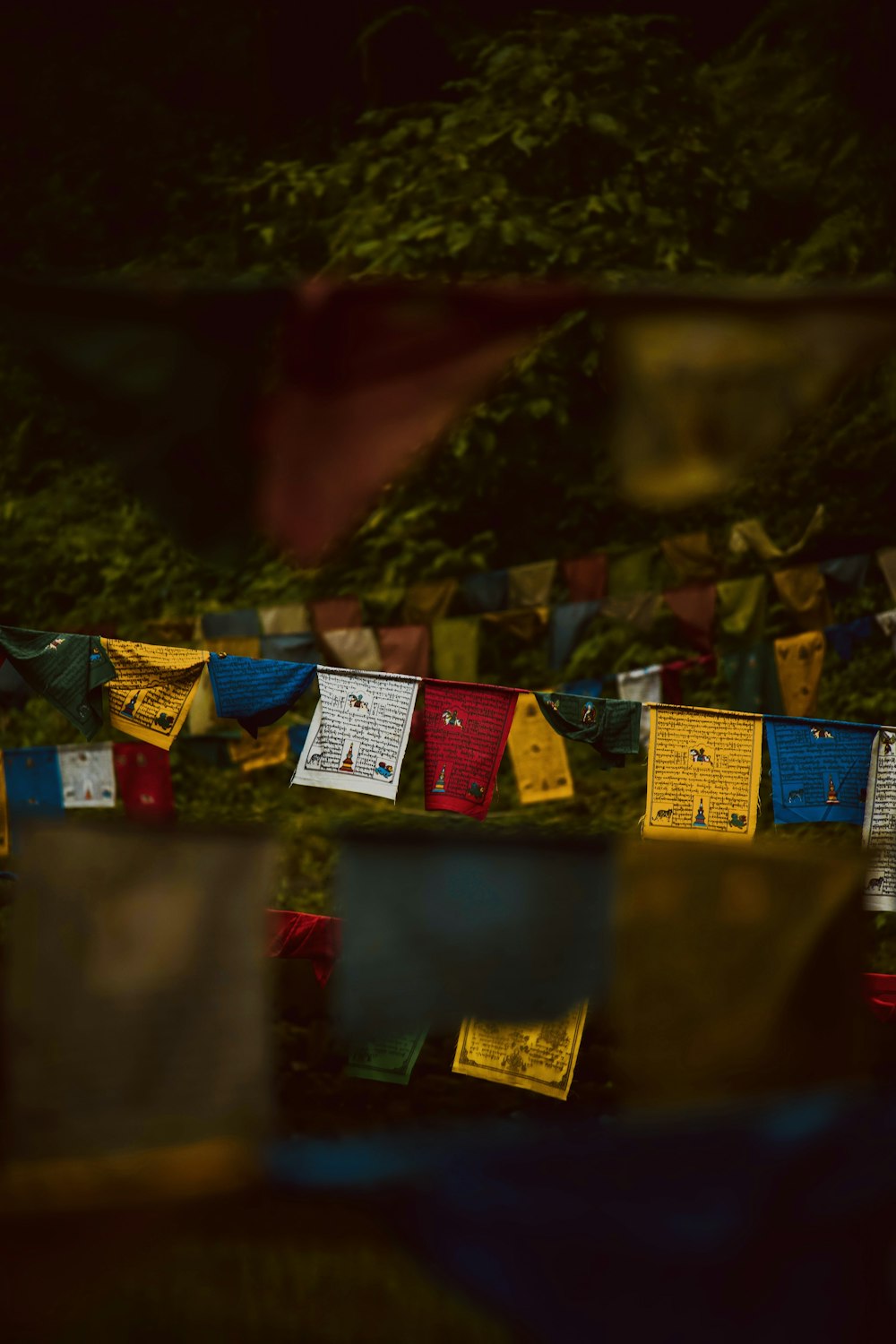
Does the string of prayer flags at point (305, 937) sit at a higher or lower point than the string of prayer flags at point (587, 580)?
lower

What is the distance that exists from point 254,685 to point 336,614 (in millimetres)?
3563

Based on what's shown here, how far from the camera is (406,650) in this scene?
7594mm

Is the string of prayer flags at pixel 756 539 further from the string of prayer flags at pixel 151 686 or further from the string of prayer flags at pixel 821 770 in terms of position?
the string of prayer flags at pixel 151 686

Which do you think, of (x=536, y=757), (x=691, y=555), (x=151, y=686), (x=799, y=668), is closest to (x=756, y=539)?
(x=691, y=555)

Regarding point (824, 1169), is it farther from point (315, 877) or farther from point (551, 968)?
point (315, 877)

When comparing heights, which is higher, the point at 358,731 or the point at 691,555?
the point at 691,555

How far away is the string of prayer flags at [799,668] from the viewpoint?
715 cm

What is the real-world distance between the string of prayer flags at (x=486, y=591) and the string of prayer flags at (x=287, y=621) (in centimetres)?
92

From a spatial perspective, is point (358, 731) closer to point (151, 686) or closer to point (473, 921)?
point (151, 686)

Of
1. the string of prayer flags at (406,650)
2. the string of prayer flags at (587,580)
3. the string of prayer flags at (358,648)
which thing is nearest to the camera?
the string of prayer flags at (406,650)

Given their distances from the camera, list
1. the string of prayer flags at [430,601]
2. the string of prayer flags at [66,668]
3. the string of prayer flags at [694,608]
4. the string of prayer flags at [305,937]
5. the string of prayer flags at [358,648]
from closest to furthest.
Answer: the string of prayer flags at [66,668] < the string of prayer flags at [305,937] < the string of prayer flags at [694,608] < the string of prayer flags at [358,648] < the string of prayer flags at [430,601]

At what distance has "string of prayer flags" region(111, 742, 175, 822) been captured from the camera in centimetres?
707

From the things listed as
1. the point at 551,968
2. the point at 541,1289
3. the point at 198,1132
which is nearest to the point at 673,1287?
the point at 541,1289

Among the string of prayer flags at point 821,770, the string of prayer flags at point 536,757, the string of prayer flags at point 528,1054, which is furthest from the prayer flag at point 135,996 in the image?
the string of prayer flags at point 536,757
